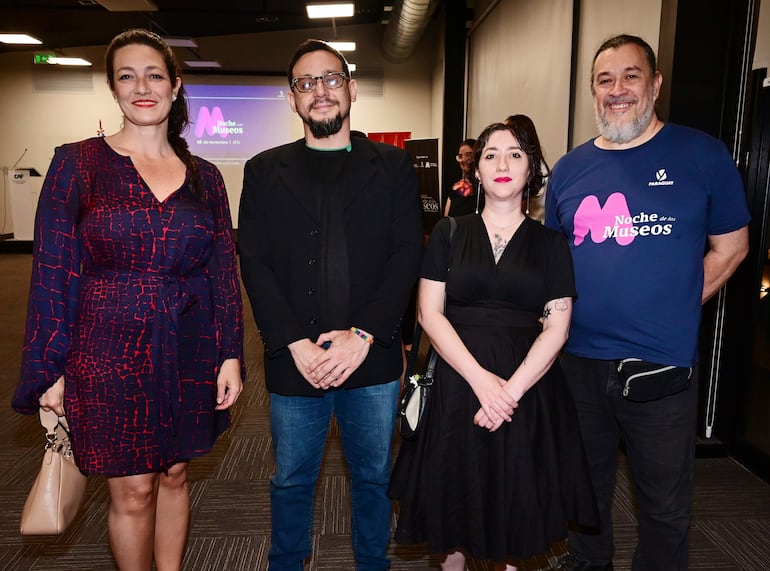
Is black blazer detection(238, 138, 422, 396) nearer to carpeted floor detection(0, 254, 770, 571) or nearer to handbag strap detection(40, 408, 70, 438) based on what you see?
handbag strap detection(40, 408, 70, 438)

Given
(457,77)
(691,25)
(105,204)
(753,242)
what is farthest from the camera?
(457,77)

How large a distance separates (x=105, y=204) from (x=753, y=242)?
299cm

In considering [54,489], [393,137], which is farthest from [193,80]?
[54,489]

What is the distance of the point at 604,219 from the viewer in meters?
1.76

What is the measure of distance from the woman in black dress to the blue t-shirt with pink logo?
168 mm

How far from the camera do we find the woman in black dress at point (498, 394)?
5.23ft

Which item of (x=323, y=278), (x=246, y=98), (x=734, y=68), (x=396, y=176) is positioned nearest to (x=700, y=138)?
(x=396, y=176)

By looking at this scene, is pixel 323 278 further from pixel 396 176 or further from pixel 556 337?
pixel 556 337

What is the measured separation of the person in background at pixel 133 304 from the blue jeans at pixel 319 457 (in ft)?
0.77

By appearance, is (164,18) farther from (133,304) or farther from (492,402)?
(492,402)

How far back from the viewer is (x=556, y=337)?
1640 millimetres

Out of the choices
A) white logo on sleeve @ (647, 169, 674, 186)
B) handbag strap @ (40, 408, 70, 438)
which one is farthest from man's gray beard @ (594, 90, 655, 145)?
handbag strap @ (40, 408, 70, 438)

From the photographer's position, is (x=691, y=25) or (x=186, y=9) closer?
(x=691, y=25)

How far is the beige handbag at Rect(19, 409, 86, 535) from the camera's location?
1.52 metres
